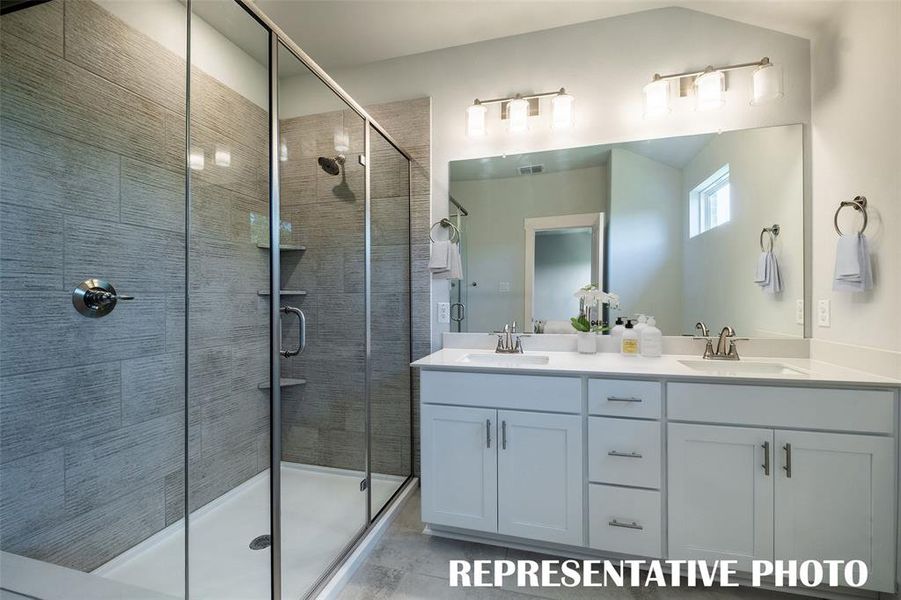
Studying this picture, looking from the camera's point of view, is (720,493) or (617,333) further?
(617,333)

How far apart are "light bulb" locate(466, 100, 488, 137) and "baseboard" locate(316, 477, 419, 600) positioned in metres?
2.19

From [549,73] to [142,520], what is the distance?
3.04 m

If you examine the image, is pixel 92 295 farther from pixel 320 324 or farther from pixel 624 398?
pixel 624 398


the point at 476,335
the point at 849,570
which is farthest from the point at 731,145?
the point at 849,570

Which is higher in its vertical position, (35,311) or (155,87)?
(155,87)

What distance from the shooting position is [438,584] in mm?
1510

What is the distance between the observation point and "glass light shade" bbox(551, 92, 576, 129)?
2.05 m

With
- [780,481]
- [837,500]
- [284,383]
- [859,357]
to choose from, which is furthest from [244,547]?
[859,357]

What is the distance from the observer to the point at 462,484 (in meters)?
1.69

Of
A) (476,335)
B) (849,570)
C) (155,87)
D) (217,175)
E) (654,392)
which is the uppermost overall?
(155,87)

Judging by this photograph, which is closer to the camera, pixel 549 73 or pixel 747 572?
pixel 747 572

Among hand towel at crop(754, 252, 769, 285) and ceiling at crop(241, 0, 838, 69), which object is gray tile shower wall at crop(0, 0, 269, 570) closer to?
ceiling at crop(241, 0, 838, 69)

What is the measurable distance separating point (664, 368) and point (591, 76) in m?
1.64

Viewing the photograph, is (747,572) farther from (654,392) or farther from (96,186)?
(96,186)
